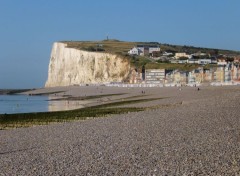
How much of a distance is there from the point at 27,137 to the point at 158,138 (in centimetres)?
421

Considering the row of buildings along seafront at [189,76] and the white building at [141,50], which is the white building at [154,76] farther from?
the white building at [141,50]

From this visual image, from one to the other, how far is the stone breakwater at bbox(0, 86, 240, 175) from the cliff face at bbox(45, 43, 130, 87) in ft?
213

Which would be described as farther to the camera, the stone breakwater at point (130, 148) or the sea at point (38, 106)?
the sea at point (38, 106)

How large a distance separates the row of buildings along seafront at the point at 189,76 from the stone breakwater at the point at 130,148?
52.8m

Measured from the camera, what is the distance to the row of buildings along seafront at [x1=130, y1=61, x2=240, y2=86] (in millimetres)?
68838

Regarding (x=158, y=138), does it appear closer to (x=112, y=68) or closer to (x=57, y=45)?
(x=112, y=68)

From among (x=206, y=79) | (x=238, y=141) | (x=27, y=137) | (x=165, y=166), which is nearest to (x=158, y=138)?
(x=238, y=141)

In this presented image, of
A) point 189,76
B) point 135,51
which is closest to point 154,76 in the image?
point 189,76

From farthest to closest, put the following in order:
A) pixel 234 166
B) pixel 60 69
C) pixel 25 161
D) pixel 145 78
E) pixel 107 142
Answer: pixel 60 69
pixel 145 78
pixel 107 142
pixel 25 161
pixel 234 166

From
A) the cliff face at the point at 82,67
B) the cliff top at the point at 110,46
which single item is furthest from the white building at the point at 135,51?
the cliff face at the point at 82,67

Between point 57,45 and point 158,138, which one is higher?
point 57,45

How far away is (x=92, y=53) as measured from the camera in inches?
3364

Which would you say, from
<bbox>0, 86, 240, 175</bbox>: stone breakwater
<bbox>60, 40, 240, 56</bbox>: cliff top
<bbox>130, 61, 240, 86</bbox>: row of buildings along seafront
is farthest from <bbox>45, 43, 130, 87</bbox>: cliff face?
<bbox>0, 86, 240, 175</bbox>: stone breakwater

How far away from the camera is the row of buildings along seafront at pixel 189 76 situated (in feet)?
226
